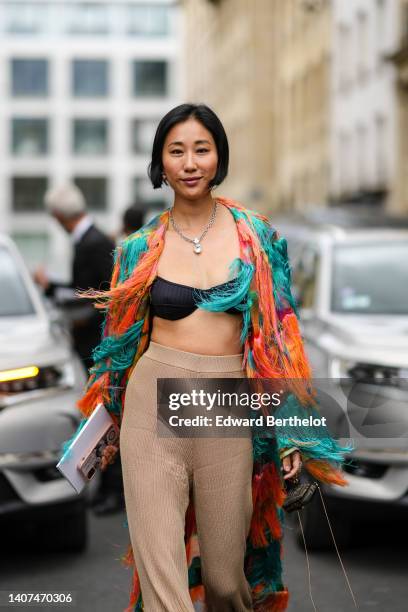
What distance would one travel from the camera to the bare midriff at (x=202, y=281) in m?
4.03

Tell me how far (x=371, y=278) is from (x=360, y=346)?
176 cm

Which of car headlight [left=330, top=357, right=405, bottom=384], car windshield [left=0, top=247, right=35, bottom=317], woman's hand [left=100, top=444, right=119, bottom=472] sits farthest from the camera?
car windshield [left=0, top=247, right=35, bottom=317]

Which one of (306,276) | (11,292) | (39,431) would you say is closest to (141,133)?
(306,276)

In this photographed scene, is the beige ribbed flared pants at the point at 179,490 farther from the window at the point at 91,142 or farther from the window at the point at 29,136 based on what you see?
the window at the point at 91,142

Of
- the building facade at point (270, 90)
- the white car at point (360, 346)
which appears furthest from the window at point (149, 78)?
the white car at point (360, 346)

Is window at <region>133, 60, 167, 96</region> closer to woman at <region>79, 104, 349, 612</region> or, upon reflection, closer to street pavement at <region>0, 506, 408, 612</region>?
street pavement at <region>0, 506, 408, 612</region>

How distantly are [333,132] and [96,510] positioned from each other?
3638 cm

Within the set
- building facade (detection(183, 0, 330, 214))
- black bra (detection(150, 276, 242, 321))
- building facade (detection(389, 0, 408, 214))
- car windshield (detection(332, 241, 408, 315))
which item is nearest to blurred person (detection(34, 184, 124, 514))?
car windshield (detection(332, 241, 408, 315))

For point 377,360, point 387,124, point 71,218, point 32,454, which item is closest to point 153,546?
point 32,454

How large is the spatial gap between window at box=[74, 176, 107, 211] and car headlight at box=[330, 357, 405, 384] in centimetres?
8709

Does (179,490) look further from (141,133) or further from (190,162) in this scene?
(141,133)

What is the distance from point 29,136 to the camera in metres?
94.2

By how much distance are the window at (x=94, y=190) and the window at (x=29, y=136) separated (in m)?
3.33

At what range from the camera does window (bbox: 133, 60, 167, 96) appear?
95.7m
